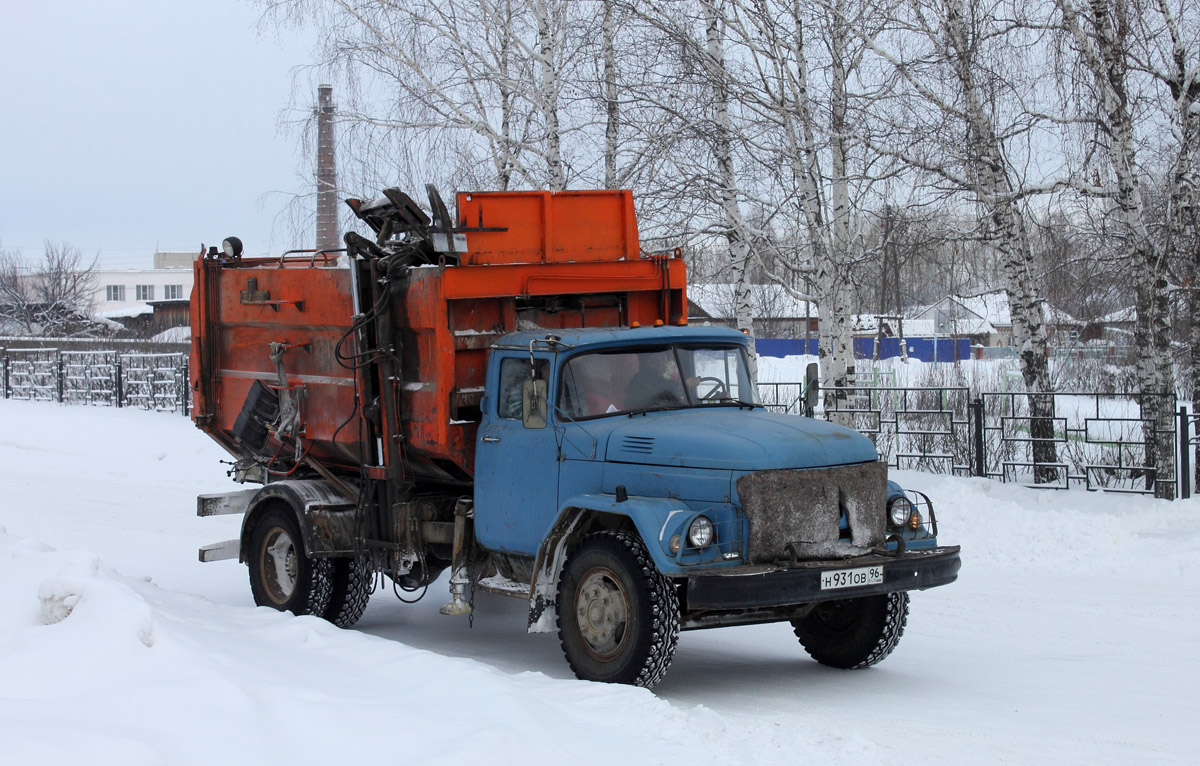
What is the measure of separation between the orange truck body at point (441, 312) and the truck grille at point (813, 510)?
8.57 ft

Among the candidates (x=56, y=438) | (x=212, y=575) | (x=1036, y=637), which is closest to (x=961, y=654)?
(x=1036, y=637)

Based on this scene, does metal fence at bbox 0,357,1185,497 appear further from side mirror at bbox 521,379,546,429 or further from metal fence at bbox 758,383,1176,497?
side mirror at bbox 521,379,546,429

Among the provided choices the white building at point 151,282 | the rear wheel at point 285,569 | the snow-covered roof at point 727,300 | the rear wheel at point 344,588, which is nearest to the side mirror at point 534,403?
the rear wheel at point 344,588

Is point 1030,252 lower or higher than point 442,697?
higher

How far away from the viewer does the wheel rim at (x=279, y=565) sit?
9.97 meters

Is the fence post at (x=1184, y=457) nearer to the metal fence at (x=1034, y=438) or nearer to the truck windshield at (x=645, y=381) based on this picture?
the metal fence at (x=1034, y=438)

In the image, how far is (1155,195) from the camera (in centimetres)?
1516

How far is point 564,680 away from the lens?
23.8 feet

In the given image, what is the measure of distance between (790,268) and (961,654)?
346 inches

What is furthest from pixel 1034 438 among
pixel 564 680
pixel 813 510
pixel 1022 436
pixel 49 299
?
pixel 49 299

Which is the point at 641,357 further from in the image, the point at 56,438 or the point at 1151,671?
the point at 56,438

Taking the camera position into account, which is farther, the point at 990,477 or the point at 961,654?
the point at 990,477

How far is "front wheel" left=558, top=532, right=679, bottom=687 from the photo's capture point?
7.04m

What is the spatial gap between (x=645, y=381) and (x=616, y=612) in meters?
1.67
